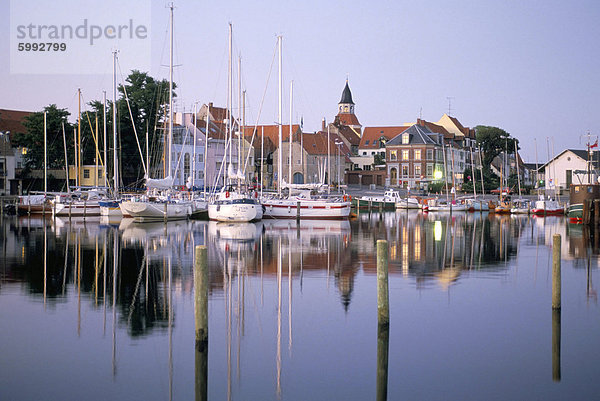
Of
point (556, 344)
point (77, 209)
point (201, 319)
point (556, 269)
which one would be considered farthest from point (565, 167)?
point (201, 319)

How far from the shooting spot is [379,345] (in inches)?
661

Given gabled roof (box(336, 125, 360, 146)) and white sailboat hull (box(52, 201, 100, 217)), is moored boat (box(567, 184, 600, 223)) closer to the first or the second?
white sailboat hull (box(52, 201, 100, 217))

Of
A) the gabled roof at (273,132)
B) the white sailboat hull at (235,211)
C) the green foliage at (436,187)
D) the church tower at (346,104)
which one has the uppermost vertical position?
the church tower at (346,104)

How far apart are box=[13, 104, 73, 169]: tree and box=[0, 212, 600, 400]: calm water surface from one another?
53003mm

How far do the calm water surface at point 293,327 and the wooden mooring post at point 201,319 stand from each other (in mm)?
82

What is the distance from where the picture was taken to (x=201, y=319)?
15.0 metres

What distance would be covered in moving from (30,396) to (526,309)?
48.4 feet

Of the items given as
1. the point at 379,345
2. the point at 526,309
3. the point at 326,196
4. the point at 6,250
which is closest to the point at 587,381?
the point at 379,345

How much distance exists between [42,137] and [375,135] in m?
75.7

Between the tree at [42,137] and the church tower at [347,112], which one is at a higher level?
the church tower at [347,112]

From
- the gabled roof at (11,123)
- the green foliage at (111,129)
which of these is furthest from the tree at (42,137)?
the gabled roof at (11,123)

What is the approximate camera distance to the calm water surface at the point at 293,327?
1414 cm

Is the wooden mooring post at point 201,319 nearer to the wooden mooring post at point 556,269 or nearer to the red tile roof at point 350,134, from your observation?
the wooden mooring post at point 556,269

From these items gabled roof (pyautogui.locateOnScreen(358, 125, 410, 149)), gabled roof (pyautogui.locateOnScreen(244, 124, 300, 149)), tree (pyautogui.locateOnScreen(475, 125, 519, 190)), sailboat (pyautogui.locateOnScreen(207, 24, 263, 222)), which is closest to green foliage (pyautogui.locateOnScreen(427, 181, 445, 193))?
tree (pyautogui.locateOnScreen(475, 125, 519, 190))
